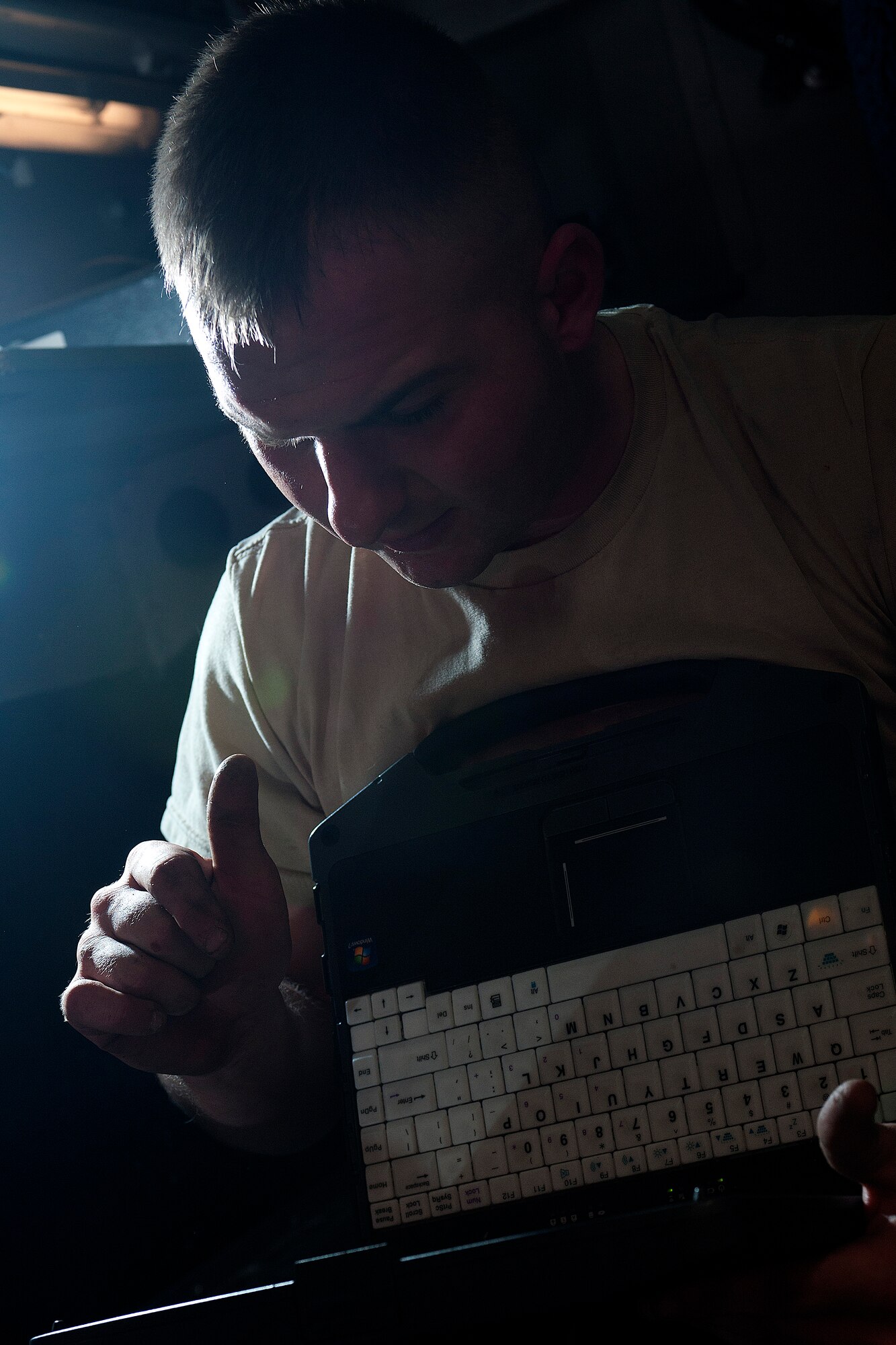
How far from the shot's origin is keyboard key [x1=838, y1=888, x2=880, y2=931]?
592mm

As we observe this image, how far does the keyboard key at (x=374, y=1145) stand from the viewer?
663 mm

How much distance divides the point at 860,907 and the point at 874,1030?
66mm

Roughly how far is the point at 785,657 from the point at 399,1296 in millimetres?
473

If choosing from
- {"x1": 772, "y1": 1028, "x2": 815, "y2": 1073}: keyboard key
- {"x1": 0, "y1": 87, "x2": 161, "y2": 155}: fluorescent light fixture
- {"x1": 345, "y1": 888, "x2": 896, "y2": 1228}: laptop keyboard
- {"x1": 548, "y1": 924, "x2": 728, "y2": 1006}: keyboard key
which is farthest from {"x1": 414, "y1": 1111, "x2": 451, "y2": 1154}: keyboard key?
{"x1": 0, "y1": 87, "x2": 161, "y2": 155}: fluorescent light fixture

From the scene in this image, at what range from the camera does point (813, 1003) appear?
1.95 ft

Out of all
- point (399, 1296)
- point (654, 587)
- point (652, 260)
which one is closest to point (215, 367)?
point (654, 587)

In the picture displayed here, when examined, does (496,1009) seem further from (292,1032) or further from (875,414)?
(875,414)

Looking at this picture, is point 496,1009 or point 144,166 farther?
point 144,166

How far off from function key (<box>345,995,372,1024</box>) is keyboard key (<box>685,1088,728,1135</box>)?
0.21 m

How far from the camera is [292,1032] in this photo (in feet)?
2.75

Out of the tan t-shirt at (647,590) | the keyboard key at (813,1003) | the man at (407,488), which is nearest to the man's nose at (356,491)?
the man at (407,488)

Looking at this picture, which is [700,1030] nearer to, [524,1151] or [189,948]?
[524,1151]

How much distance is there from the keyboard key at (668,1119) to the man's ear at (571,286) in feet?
1.70

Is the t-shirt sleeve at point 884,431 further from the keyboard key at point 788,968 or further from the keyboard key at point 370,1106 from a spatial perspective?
the keyboard key at point 370,1106
